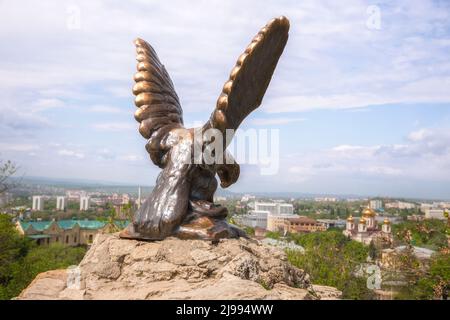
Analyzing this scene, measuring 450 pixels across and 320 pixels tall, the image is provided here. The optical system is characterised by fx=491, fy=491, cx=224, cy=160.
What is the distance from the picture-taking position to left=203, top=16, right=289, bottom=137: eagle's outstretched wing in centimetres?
507

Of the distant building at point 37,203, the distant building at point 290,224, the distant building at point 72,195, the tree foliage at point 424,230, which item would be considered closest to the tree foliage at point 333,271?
the tree foliage at point 424,230

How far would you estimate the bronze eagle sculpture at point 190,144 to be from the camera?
5086 mm

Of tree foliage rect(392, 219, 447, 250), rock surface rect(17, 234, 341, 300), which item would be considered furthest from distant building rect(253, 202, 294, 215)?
rock surface rect(17, 234, 341, 300)

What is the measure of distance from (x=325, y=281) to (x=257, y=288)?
7677 millimetres

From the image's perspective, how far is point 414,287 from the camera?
14.2 metres

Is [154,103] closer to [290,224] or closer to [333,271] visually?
[333,271]

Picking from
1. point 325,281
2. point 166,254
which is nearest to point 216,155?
point 166,254

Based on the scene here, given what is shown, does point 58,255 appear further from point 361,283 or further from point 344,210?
point 344,210

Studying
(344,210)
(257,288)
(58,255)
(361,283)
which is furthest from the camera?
(344,210)

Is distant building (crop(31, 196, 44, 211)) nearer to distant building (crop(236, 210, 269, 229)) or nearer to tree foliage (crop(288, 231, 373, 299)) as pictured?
distant building (crop(236, 210, 269, 229))

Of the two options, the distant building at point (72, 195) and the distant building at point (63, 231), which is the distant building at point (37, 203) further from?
the distant building at point (63, 231)

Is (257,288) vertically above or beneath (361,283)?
above

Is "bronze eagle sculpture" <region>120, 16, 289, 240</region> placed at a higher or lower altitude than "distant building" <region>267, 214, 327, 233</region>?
higher

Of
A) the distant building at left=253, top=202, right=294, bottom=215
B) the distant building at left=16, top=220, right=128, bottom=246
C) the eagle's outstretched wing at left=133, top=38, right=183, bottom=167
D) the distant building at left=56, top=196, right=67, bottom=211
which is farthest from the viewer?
the distant building at left=56, top=196, right=67, bottom=211
